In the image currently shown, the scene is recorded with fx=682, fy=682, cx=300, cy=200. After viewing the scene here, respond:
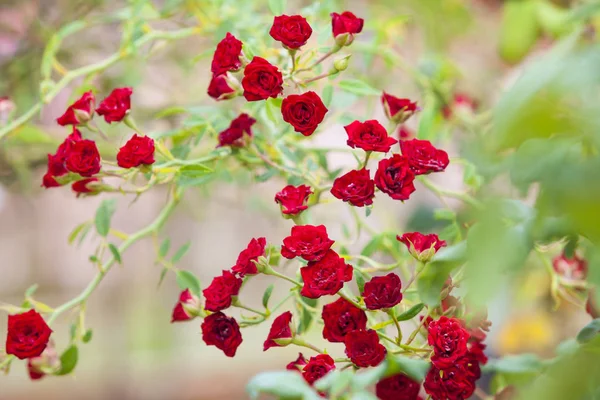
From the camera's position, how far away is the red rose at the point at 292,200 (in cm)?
49

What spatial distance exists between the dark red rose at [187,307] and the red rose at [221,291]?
0.07 metres

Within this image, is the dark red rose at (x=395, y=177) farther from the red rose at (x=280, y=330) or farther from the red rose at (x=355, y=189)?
the red rose at (x=280, y=330)

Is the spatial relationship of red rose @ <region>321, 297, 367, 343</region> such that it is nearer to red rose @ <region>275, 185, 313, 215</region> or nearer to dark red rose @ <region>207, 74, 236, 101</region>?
red rose @ <region>275, 185, 313, 215</region>

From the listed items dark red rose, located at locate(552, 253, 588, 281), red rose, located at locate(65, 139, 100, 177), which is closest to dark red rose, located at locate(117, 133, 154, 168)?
red rose, located at locate(65, 139, 100, 177)

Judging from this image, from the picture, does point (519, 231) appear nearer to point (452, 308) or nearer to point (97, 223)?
point (452, 308)

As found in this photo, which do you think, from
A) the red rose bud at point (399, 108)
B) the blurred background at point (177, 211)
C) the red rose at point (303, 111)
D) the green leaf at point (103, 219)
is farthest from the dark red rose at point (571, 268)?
the green leaf at point (103, 219)

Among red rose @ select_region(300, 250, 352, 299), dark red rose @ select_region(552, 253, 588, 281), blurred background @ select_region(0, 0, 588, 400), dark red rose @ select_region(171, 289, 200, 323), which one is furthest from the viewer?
blurred background @ select_region(0, 0, 588, 400)

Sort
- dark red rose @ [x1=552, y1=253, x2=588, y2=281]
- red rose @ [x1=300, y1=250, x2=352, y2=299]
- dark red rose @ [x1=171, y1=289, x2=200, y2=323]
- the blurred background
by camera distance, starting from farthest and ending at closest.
Result: 1. the blurred background
2. dark red rose @ [x1=552, y1=253, x2=588, y2=281]
3. dark red rose @ [x1=171, y1=289, x2=200, y2=323]
4. red rose @ [x1=300, y1=250, x2=352, y2=299]

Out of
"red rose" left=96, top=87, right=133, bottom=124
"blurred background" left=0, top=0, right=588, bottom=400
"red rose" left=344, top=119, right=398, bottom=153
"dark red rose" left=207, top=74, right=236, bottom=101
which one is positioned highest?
"red rose" left=96, top=87, right=133, bottom=124

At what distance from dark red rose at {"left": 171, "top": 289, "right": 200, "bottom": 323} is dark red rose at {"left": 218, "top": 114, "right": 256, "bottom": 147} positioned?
129mm

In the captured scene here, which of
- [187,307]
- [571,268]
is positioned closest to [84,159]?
[187,307]

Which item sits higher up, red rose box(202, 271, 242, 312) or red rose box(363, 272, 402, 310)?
red rose box(202, 271, 242, 312)

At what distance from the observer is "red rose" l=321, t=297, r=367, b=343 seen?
1.58 ft

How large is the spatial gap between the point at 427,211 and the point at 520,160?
1.03 metres
